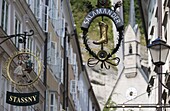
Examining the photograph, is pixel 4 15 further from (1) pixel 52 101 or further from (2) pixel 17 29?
(1) pixel 52 101

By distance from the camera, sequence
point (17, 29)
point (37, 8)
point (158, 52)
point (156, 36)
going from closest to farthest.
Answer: point (158, 52)
point (17, 29)
point (37, 8)
point (156, 36)

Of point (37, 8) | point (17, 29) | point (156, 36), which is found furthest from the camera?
point (156, 36)

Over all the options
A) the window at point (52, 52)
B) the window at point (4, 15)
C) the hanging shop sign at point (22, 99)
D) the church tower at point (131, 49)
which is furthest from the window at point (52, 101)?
the church tower at point (131, 49)

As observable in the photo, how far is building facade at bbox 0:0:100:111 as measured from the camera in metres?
20.5

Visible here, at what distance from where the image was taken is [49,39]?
2966 cm

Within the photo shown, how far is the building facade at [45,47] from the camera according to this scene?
67.4ft

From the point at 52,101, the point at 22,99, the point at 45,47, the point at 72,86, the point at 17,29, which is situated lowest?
the point at 52,101

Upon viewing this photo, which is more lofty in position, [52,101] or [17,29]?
[17,29]

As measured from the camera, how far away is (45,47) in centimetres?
2881

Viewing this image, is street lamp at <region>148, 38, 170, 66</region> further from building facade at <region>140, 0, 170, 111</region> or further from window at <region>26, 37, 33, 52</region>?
window at <region>26, 37, 33, 52</region>

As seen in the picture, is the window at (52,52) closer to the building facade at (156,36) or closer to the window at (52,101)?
the window at (52,101)

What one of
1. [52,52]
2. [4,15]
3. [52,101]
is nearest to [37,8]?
[52,52]

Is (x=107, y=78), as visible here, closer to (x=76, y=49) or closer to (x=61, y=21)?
(x=76, y=49)

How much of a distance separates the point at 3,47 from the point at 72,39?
75.0 ft
